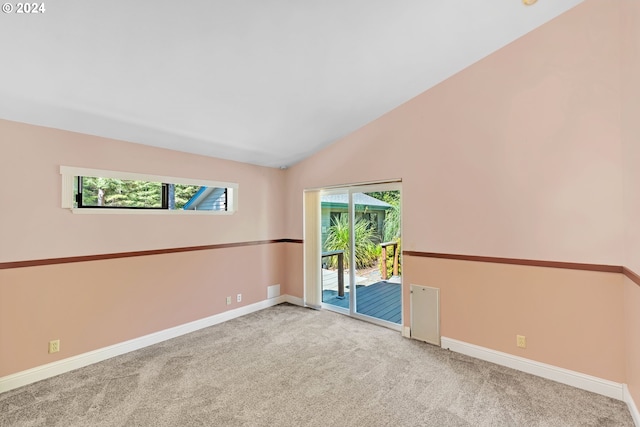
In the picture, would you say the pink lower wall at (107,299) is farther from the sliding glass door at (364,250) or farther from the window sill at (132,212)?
the sliding glass door at (364,250)

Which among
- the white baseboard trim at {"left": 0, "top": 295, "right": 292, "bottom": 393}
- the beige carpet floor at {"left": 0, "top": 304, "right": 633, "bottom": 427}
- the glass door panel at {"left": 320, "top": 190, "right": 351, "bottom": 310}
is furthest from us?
the glass door panel at {"left": 320, "top": 190, "right": 351, "bottom": 310}

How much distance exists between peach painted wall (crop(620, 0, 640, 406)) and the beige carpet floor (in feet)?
1.78

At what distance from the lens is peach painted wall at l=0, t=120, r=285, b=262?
2.55 metres

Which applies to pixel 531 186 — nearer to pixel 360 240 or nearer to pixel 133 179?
pixel 360 240

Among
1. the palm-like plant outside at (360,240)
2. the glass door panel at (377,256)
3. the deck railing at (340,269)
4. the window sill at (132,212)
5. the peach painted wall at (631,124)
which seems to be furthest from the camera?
the deck railing at (340,269)

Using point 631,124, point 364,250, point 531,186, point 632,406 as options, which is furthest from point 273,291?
point 631,124

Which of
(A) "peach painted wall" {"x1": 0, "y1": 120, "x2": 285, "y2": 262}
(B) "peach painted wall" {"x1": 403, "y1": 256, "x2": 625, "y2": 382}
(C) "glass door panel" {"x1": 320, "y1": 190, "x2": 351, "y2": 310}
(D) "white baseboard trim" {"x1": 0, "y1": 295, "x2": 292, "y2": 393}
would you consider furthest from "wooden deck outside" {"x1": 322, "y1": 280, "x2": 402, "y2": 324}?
(A) "peach painted wall" {"x1": 0, "y1": 120, "x2": 285, "y2": 262}

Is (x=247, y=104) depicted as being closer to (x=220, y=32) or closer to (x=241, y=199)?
(x=220, y=32)

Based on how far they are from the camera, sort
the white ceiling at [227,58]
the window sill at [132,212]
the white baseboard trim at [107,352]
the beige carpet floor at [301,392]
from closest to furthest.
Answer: the white ceiling at [227,58]
the beige carpet floor at [301,392]
the white baseboard trim at [107,352]
the window sill at [132,212]

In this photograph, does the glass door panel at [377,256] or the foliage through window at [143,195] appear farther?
the glass door panel at [377,256]

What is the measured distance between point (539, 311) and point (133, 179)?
4.58 m

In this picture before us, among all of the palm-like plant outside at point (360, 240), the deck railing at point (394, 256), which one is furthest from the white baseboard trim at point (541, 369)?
the palm-like plant outside at point (360, 240)

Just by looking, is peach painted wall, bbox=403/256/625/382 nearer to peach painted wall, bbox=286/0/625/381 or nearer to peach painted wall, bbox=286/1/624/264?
peach painted wall, bbox=286/0/625/381

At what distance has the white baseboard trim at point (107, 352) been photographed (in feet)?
8.34
